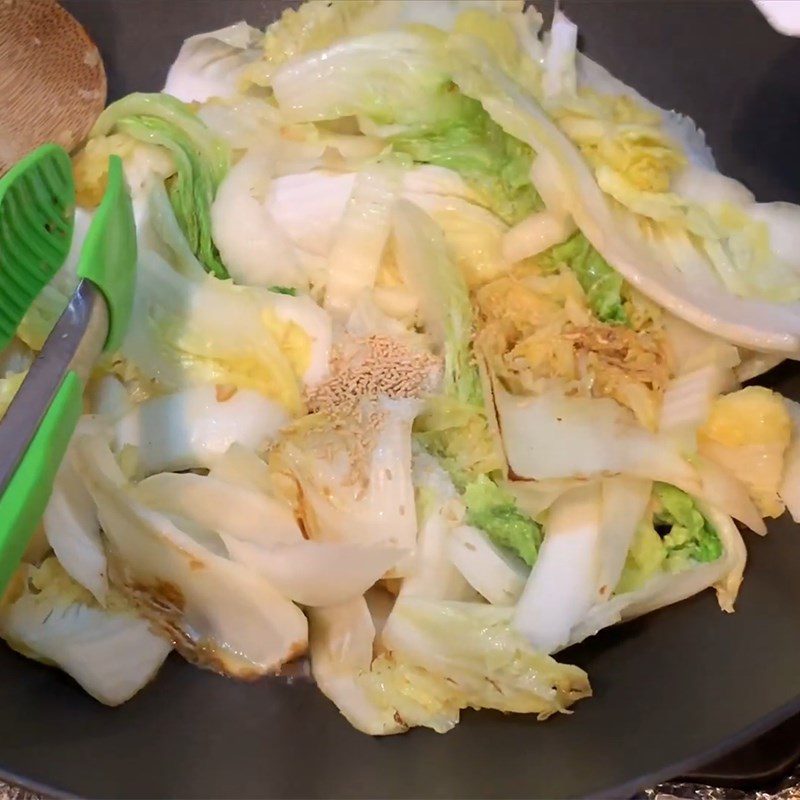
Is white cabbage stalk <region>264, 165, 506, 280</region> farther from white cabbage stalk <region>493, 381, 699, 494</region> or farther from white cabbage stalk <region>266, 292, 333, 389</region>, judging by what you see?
white cabbage stalk <region>493, 381, 699, 494</region>

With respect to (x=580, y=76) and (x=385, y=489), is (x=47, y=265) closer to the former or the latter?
(x=385, y=489)

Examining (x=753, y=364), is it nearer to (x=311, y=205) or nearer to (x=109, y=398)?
(x=311, y=205)

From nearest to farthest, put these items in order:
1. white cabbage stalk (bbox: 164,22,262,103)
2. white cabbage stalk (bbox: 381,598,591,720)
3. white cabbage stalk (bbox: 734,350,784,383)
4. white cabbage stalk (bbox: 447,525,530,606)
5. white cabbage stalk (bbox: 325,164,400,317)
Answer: white cabbage stalk (bbox: 381,598,591,720), white cabbage stalk (bbox: 447,525,530,606), white cabbage stalk (bbox: 734,350,784,383), white cabbage stalk (bbox: 325,164,400,317), white cabbage stalk (bbox: 164,22,262,103)

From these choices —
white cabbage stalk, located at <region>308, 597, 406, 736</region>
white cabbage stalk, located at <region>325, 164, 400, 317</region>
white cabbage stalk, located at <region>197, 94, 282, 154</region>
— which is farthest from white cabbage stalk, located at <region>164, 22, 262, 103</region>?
white cabbage stalk, located at <region>308, 597, 406, 736</region>

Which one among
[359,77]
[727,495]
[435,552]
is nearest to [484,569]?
[435,552]

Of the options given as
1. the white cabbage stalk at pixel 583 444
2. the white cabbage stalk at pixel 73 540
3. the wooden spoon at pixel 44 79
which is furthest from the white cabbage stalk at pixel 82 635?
the wooden spoon at pixel 44 79
